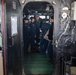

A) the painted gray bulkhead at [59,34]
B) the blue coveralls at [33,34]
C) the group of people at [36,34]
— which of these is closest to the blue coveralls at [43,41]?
the group of people at [36,34]

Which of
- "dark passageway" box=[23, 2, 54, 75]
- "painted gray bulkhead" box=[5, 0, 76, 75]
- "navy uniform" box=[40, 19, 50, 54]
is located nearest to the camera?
"painted gray bulkhead" box=[5, 0, 76, 75]


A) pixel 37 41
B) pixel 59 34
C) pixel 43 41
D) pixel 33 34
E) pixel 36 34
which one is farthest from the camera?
pixel 37 41

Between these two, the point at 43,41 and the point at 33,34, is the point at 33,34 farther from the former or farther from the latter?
the point at 43,41

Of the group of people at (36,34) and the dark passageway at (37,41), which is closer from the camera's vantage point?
the dark passageway at (37,41)

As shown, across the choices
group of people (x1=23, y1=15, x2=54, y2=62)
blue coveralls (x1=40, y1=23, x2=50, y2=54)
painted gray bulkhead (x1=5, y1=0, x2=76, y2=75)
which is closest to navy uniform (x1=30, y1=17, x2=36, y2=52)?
group of people (x1=23, y1=15, x2=54, y2=62)

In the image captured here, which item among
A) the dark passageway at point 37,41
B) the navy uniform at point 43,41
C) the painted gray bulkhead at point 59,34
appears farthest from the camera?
the navy uniform at point 43,41

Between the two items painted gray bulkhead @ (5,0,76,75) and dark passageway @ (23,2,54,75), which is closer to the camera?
painted gray bulkhead @ (5,0,76,75)

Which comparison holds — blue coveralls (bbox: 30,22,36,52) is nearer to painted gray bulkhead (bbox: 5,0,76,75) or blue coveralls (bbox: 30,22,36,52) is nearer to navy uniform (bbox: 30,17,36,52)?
navy uniform (bbox: 30,17,36,52)

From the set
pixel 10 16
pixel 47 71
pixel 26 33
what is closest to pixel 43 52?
pixel 26 33

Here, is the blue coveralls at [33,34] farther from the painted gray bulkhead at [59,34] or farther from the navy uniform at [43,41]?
the painted gray bulkhead at [59,34]

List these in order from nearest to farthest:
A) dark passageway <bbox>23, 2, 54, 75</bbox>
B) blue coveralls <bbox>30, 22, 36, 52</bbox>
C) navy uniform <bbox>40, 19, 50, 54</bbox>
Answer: dark passageway <bbox>23, 2, 54, 75</bbox>, navy uniform <bbox>40, 19, 50, 54</bbox>, blue coveralls <bbox>30, 22, 36, 52</bbox>

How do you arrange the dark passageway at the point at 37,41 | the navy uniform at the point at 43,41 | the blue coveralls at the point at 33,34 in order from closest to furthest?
1. the dark passageway at the point at 37,41
2. the navy uniform at the point at 43,41
3. the blue coveralls at the point at 33,34

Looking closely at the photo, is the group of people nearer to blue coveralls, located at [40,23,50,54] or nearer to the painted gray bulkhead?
blue coveralls, located at [40,23,50,54]

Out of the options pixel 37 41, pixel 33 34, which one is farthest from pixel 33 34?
pixel 37 41
